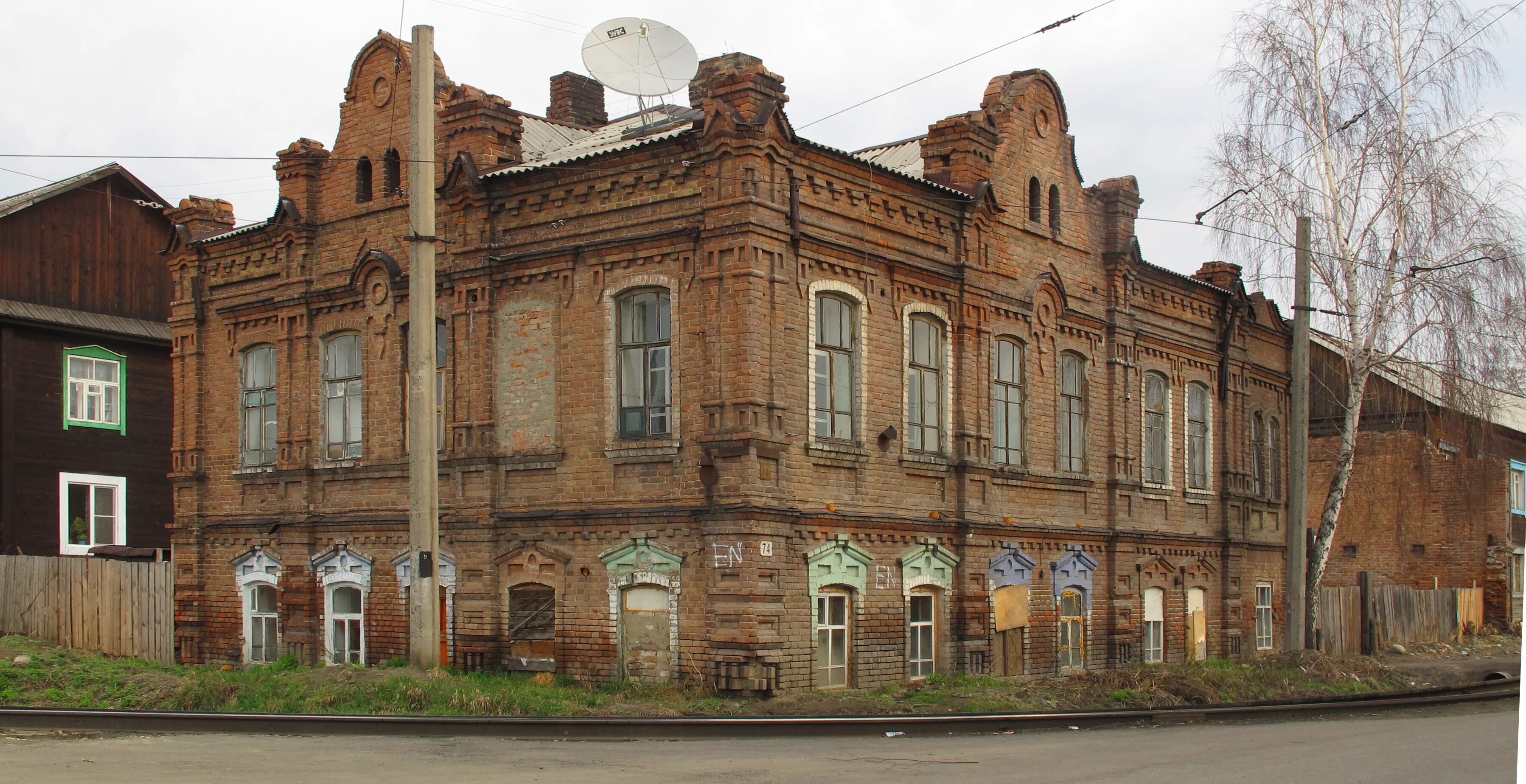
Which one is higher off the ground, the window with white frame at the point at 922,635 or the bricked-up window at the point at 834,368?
the bricked-up window at the point at 834,368

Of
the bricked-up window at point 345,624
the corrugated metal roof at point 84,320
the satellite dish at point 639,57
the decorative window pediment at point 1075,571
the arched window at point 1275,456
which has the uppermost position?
the satellite dish at point 639,57

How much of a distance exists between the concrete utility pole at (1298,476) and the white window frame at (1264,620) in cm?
574

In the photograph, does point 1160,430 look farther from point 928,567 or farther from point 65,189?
point 65,189

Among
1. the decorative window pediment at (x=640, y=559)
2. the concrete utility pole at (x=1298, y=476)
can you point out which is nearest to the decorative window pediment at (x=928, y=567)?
the decorative window pediment at (x=640, y=559)

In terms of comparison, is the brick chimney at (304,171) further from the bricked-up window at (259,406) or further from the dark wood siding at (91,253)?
the dark wood siding at (91,253)

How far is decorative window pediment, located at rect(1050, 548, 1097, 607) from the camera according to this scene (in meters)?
21.2

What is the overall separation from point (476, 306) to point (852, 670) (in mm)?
6349

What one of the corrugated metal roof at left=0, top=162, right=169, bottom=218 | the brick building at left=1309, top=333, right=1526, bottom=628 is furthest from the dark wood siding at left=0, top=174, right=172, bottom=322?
the brick building at left=1309, top=333, right=1526, bottom=628

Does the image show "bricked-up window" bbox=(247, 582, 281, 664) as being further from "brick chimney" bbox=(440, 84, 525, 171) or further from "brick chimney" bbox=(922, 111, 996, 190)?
"brick chimney" bbox=(922, 111, 996, 190)

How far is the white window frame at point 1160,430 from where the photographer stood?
922 inches

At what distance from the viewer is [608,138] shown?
67.6 ft

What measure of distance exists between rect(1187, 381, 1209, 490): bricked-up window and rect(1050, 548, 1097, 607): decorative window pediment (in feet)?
12.4

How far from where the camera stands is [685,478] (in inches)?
659

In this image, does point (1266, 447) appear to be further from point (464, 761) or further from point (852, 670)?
point (464, 761)
